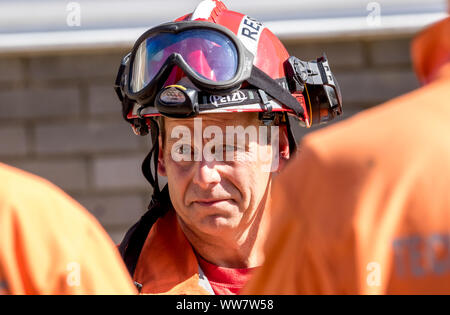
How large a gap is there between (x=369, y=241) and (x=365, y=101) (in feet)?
14.3

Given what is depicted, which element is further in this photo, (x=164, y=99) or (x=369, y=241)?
(x=164, y=99)

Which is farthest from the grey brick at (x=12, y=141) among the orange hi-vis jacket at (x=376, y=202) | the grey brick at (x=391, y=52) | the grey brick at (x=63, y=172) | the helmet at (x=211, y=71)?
the orange hi-vis jacket at (x=376, y=202)

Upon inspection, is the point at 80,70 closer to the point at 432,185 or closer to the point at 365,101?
the point at 365,101

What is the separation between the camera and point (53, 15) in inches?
215

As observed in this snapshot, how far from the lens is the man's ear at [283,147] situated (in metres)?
2.85

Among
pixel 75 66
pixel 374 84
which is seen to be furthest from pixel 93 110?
pixel 374 84

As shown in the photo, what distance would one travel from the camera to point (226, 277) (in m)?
2.58

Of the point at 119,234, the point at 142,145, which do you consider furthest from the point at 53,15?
the point at 119,234

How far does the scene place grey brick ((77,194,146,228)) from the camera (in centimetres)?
547

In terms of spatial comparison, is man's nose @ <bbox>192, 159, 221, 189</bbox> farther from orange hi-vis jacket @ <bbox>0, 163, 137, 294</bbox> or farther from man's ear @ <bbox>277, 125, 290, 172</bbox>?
orange hi-vis jacket @ <bbox>0, 163, 137, 294</bbox>

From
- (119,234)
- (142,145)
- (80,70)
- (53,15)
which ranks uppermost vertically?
(53,15)

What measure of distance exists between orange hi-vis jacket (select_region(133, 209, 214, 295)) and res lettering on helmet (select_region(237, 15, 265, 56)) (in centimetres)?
70

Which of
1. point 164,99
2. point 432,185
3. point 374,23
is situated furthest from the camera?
point 374,23

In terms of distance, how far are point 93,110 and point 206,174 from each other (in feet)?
10.2
